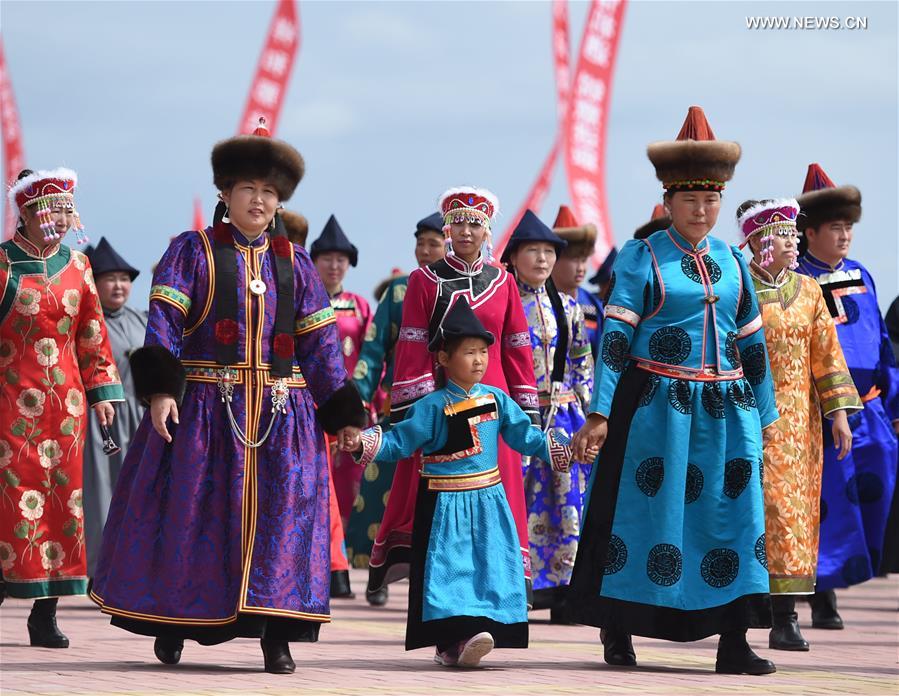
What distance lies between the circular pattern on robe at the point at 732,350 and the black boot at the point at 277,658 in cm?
216

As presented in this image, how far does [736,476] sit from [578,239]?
4.57 metres

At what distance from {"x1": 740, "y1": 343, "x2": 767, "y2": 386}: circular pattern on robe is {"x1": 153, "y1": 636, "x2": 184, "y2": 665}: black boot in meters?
2.62

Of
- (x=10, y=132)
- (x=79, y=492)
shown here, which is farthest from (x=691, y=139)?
(x=10, y=132)

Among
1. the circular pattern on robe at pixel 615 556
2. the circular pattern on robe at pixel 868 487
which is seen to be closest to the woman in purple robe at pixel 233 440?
the circular pattern on robe at pixel 615 556

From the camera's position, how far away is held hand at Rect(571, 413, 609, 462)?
6.92 m

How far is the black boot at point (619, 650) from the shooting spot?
23.3 feet

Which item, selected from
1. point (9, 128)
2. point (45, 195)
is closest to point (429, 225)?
point (45, 195)

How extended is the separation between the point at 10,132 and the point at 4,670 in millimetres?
23305

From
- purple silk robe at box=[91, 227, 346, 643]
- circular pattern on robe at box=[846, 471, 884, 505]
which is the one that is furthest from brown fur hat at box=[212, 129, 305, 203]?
circular pattern on robe at box=[846, 471, 884, 505]

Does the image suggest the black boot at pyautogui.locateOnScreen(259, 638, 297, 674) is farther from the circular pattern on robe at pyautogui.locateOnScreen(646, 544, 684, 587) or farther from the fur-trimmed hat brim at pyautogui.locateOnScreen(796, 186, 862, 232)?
the fur-trimmed hat brim at pyautogui.locateOnScreen(796, 186, 862, 232)

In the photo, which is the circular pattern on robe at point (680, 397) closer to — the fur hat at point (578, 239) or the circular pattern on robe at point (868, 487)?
the circular pattern on robe at point (868, 487)

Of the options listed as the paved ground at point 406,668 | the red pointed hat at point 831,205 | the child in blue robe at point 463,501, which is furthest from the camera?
the red pointed hat at point 831,205

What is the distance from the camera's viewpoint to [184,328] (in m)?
6.97

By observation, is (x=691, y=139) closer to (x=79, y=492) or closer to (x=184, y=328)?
(x=184, y=328)
